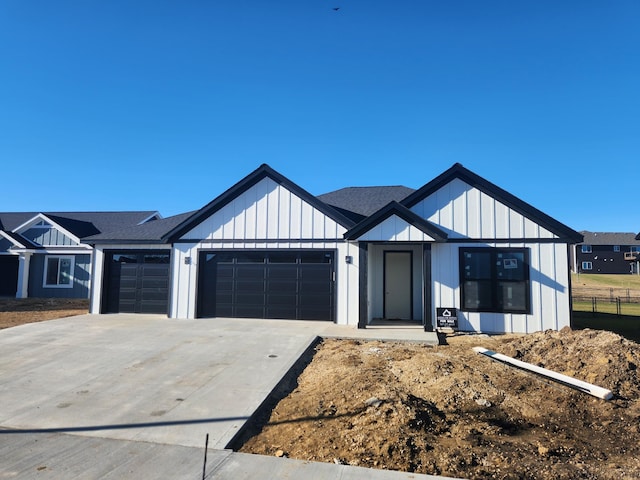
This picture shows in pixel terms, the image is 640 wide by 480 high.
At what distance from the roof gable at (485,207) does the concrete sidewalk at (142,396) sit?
3.64 metres

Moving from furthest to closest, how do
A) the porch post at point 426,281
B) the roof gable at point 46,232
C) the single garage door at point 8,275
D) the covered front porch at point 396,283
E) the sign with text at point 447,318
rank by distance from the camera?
the single garage door at point 8,275
the roof gable at point 46,232
the covered front porch at point 396,283
the porch post at point 426,281
the sign with text at point 447,318

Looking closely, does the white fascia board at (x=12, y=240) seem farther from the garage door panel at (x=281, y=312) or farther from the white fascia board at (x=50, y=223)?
the garage door panel at (x=281, y=312)

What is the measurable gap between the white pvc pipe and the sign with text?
8.13ft

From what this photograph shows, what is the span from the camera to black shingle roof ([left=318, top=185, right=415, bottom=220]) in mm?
15141

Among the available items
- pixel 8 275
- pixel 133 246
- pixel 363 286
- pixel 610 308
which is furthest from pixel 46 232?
pixel 610 308

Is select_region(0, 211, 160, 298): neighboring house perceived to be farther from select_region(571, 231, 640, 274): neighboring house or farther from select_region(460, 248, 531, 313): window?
select_region(571, 231, 640, 274): neighboring house

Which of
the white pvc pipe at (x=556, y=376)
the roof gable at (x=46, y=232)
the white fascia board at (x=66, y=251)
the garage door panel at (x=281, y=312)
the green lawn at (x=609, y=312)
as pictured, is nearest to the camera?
the white pvc pipe at (x=556, y=376)

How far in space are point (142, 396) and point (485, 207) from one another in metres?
9.74

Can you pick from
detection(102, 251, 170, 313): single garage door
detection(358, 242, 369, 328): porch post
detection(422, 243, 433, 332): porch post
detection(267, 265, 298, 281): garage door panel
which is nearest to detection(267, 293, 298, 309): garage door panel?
detection(267, 265, 298, 281): garage door panel

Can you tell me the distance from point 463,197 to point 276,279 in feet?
20.8

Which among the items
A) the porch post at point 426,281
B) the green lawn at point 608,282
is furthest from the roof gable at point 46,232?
the green lawn at point 608,282

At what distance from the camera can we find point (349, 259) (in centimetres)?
1222

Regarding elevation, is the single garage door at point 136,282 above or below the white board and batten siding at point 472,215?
below

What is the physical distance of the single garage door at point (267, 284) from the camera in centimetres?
1250
